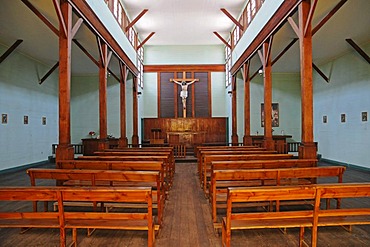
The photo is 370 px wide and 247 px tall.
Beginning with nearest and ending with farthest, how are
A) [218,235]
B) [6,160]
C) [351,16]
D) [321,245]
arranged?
[321,245] → [218,235] → [351,16] → [6,160]

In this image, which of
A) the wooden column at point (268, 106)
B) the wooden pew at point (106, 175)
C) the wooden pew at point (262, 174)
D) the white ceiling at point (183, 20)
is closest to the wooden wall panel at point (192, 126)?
the white ceiling at point (183, 20)

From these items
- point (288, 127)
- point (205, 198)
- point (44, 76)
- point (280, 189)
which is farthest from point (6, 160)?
point (288, 127)

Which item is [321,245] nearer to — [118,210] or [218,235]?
[218,235]

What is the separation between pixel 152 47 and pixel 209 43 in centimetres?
310

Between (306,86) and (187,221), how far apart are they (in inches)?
129

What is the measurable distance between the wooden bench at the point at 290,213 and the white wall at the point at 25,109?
328 inches

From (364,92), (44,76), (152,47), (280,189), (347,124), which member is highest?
(152,47)

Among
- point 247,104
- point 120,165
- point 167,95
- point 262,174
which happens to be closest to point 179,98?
point 167,95

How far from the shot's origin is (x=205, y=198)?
5066mm

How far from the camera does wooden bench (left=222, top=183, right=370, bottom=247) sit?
249 centimetres

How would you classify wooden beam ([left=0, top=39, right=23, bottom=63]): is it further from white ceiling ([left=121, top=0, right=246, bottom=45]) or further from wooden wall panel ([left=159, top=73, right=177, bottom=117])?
wooden wall panel ([left=159, top=73, right=177, bottom=117])

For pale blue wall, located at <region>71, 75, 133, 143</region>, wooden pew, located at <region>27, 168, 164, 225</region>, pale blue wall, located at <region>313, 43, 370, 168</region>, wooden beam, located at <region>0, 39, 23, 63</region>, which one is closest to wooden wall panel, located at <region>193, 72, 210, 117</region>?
pale blue wall, located at <region>71, 75, 133, 143</region>

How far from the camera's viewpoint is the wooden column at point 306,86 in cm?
511

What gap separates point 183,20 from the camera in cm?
1203
